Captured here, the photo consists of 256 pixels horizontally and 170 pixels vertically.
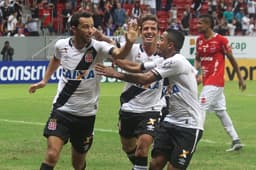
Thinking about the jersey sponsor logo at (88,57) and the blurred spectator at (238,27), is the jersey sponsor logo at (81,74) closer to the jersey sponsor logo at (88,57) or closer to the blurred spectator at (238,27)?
the jersey sponsor logo at (88,57)

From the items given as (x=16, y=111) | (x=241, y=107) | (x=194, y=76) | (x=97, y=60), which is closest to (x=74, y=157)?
(x=97, y=60)

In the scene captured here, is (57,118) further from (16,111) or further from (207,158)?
(16,111)

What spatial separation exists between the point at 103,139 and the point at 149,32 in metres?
6.03

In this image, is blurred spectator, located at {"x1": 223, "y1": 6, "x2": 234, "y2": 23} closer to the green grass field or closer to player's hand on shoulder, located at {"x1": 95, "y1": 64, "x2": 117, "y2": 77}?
the green grass field

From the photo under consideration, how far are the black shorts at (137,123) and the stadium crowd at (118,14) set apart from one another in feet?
85.3

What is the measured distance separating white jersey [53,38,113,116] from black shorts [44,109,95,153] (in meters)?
0.09

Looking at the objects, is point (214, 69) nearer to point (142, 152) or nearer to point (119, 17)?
point (142, 152)

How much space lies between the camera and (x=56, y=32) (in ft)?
135

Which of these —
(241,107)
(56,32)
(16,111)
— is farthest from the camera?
(56,32)

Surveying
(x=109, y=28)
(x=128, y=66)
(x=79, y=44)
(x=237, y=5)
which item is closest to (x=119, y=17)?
(x=109, y=28)

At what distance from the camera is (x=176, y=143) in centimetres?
999

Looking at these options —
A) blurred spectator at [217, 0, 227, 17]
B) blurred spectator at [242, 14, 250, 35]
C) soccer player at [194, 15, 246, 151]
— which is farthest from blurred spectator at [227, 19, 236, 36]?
soccer player at [194, 15, 246, 151]

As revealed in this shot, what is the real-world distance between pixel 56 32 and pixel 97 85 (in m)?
30.6

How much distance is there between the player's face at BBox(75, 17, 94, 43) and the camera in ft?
34.6
